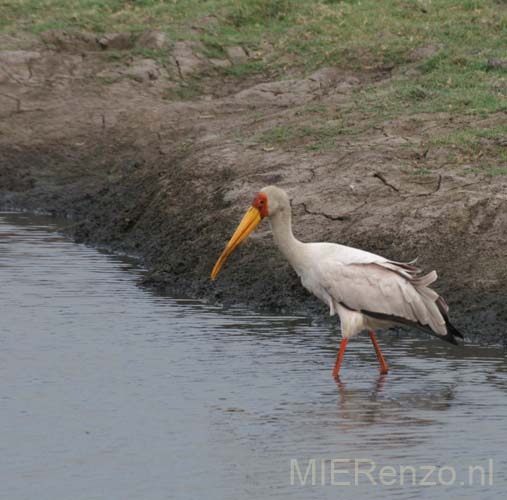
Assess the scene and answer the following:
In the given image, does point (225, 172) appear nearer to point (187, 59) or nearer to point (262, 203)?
point (262, 203)

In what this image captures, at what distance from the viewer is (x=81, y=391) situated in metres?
8.53

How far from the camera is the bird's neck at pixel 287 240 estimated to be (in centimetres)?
937

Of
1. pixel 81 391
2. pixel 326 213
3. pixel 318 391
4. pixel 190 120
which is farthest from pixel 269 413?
pixel 190 120

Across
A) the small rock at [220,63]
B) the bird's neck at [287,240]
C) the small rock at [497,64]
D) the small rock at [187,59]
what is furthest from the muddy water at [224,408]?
the small rock at [220,63]

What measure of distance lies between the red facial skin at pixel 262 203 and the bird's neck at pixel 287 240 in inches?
2.6

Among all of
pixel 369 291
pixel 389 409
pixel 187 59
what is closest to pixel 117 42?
pixel 187 59

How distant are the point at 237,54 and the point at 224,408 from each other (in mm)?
12004

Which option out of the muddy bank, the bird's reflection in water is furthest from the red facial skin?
the muddy bank

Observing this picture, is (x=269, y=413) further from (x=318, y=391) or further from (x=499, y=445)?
(x=499, y=445)

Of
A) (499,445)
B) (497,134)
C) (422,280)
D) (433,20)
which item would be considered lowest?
(499,445)

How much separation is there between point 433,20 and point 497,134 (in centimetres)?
654

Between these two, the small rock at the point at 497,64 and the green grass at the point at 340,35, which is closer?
the green grass at the point at 340,35

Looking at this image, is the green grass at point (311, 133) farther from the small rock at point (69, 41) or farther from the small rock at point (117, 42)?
the small rock at point (69, 41)

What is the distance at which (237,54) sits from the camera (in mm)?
19547
